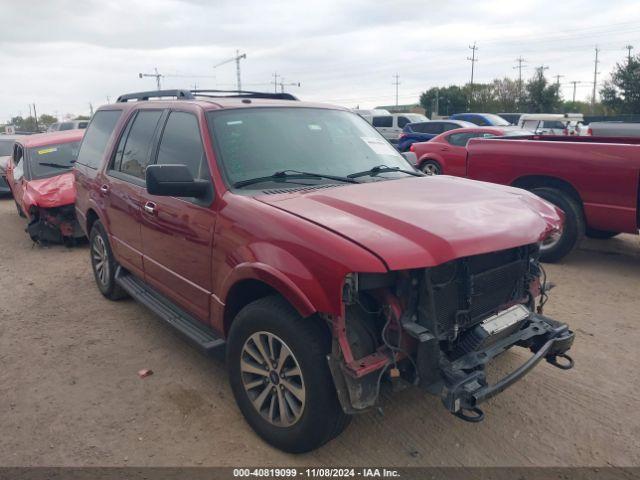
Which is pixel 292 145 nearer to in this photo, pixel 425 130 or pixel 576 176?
pixel 576 176

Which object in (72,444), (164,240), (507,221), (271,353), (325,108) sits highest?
(325,108)

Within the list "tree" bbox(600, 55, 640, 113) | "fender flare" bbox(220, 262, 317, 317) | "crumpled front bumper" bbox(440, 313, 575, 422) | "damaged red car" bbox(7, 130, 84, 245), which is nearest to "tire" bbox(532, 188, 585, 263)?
"crumpled front bumper" bbox(440, 313, 575, 422)

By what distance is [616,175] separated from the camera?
5.89 meters

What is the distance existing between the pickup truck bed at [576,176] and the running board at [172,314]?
4688 millimetres

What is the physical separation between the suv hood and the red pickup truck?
263 cm

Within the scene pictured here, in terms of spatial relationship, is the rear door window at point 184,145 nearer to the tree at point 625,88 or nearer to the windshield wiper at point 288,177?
the windshield wiper at point 288,177

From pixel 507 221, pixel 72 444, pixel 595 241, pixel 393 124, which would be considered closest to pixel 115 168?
pixel 72 444

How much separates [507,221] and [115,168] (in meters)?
3.52

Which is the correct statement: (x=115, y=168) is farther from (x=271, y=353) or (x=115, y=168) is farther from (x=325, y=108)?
(x=271, y=353)

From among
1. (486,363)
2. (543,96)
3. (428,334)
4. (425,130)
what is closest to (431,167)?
(425,130)

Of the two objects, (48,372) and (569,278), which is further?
(569,278)

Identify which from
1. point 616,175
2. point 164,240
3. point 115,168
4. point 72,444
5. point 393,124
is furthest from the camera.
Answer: point 393,124

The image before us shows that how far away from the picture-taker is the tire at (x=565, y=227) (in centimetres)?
629

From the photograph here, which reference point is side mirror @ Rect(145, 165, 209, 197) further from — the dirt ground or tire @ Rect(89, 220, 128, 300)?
tire @ Rect(89, 220, 128, 300)
